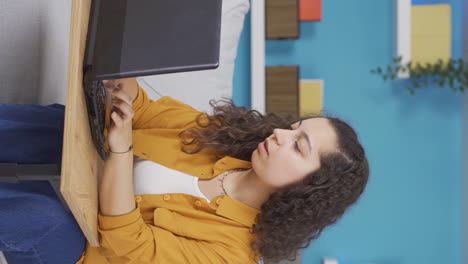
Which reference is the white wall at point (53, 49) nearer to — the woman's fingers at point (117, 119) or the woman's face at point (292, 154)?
the woman's fingers at point (117, 119)

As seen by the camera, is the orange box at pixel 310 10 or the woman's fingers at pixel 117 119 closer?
the woman's fingers at pixel 117 119

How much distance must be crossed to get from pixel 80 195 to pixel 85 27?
1.09 feet

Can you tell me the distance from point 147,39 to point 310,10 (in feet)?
4.99

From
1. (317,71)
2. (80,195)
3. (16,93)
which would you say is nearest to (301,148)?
(80,195)

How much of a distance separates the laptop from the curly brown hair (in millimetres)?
550

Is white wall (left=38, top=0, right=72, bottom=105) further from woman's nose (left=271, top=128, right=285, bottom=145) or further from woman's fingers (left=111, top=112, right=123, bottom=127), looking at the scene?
woman's nose (left=271, top=128, right=285, bottom=145)

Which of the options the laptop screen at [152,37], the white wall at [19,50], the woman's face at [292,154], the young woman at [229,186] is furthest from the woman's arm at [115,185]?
the white wall at [19,50]

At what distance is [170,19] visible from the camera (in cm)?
83

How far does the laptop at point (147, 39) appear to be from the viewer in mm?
789

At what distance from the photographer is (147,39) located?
0.82 meters

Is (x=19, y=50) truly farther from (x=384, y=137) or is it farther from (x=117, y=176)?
(x=384, y=137)

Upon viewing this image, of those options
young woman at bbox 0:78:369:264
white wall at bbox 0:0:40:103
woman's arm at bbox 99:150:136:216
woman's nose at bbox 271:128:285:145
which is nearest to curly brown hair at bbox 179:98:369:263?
young woman at bbox 0:78:369:264

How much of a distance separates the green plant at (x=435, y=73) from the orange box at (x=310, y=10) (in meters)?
0.42

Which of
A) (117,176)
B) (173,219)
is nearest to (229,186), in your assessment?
(173,219)
